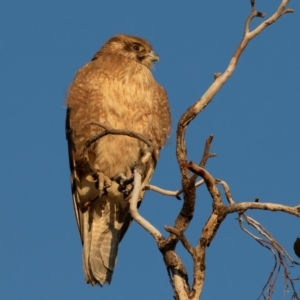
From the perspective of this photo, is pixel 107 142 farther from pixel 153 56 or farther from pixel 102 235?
pixel 153 56

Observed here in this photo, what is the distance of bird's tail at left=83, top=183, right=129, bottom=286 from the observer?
601 centimetres

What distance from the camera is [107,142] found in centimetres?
629

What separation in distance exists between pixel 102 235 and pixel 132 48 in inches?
69.3

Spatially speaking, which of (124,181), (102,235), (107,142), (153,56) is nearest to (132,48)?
(153,56)

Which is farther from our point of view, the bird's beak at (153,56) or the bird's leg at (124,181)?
the bird's beak at (153,56)

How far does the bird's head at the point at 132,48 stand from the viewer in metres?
6.94

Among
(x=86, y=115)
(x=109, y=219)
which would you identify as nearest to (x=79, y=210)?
(x=109, y=219)

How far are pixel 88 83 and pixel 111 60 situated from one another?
0.47 m

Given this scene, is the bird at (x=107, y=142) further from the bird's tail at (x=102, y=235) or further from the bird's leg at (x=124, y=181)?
the bird's leg at (x=124, y=181)

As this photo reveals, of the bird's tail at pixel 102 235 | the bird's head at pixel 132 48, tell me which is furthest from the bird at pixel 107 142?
the bird's head at pixel 132 48

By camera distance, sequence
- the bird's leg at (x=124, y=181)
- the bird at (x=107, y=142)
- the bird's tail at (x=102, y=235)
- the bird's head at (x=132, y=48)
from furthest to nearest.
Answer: the bird's head at (x=132, y=48) → the bird at (x=107, y=142) → the bird's tail at (x=102, y=235) → the bird's leg at (x=124, y=181)

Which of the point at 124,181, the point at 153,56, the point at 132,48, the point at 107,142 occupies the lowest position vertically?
the point at 124,181

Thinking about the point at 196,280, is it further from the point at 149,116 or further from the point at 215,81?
the point at 149,116

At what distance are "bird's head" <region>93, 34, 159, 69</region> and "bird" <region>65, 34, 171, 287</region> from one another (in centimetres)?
26
